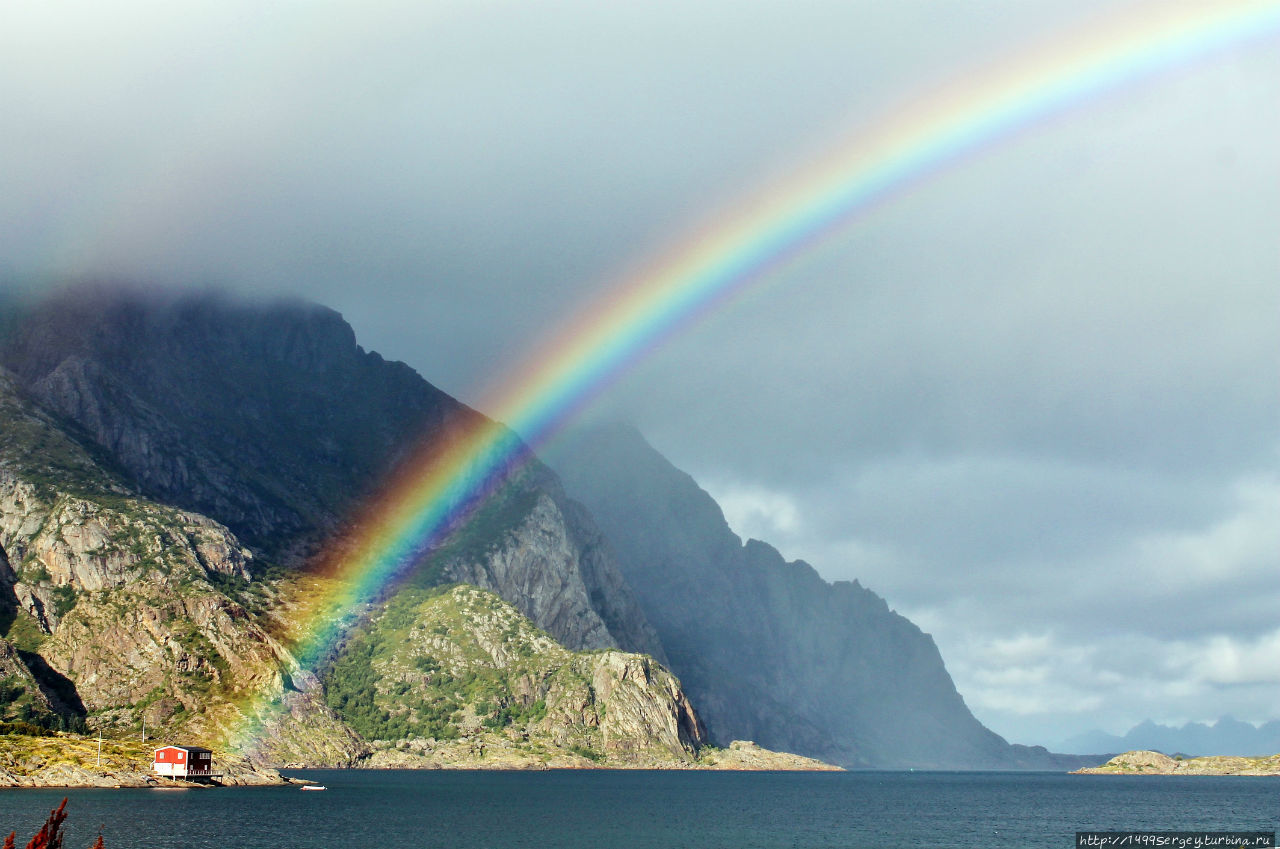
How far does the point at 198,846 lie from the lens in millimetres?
→ 131750

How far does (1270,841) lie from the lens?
5650 inches

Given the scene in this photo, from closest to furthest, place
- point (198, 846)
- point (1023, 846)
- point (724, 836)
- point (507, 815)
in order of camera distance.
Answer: point (198, 846) < point (1023, 846) < point (724, 836) < point (507, 815)

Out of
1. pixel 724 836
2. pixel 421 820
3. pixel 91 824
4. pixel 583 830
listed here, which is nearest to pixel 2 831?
pixel 91 824

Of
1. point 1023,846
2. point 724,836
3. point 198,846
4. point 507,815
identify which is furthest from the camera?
point 507,815

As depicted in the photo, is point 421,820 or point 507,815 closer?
point 421,820

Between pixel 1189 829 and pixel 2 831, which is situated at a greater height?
pixel 1189 829

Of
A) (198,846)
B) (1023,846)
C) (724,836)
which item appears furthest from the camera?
(724,836)

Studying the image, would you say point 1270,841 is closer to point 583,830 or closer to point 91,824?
point 583,830

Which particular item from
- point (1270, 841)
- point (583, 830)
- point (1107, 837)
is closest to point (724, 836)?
→ point (583, 830)

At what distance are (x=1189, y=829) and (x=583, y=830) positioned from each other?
3890 inches

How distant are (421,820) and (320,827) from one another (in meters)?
20.8

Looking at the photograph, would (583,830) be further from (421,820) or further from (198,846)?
(198,846)

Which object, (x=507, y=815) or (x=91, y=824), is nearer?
(x=91, y=824)

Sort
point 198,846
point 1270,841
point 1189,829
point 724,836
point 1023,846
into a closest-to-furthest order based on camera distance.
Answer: point 198,846
point 1270,841
point 1023,846
point 724,836
point 1189,829
